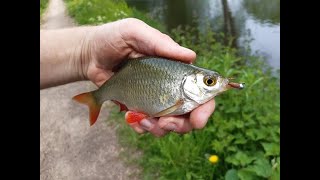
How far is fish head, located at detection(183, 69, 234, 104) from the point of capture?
189 cm

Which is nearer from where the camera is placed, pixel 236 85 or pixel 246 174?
pixel 236 85

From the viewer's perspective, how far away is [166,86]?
6.31ft

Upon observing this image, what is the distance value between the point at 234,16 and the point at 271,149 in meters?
8.45

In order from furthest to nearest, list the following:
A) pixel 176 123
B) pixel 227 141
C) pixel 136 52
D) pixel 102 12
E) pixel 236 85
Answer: pixel 102 12, pixel 227 141, pixel 136 52, pixel 176 123, pixel 236 85

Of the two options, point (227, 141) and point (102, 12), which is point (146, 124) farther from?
point (102, 12)

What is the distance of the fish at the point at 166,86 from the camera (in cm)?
190

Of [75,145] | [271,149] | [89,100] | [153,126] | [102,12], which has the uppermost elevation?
[89,100]

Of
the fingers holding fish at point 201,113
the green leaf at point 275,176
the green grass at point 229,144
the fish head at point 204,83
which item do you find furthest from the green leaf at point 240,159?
the fish head at point 204,83

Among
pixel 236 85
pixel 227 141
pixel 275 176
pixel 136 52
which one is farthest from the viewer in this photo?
pixel 227 141

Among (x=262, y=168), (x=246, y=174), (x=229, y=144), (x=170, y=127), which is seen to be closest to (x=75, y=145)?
(x=229, y=144)

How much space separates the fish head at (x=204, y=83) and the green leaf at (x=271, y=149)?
4.48 feet

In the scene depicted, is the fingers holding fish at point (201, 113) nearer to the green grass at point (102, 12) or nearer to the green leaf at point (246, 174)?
the green leaf at point (246, 174)

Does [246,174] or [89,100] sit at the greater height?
[89,100]

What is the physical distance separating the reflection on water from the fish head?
558cm
